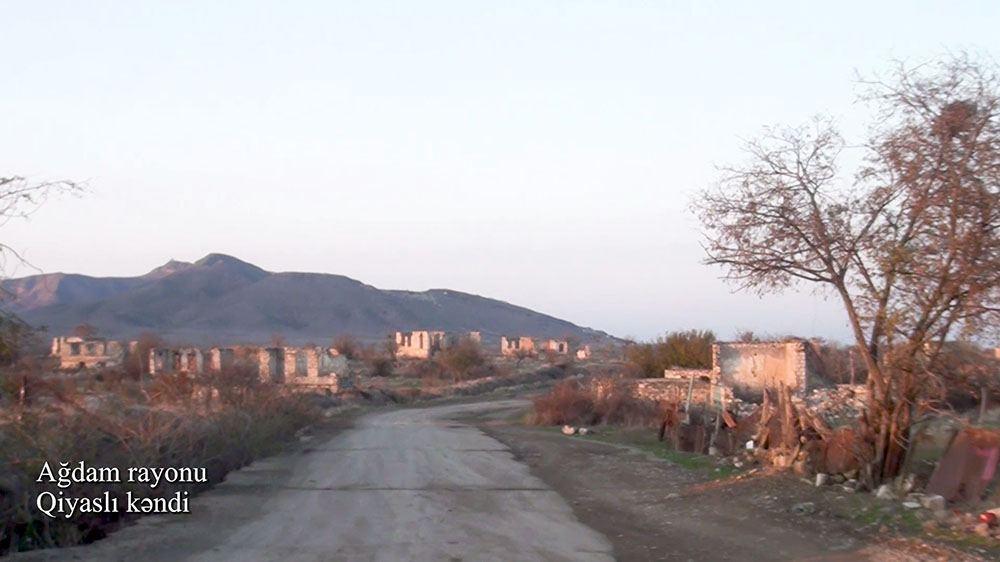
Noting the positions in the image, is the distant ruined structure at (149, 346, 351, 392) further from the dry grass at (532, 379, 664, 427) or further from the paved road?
the paved road

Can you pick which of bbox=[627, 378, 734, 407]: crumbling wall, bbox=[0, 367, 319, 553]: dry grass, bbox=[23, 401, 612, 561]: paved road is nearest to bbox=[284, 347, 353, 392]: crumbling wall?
bbox=[627, 378, 734, 407]: crumbling wall

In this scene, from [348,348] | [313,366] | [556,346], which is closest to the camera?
[313,366]

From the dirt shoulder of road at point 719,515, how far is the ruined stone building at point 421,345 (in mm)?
97230

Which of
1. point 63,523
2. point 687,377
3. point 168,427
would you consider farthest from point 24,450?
point 687,377

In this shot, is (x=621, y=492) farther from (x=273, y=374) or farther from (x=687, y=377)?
(x=273, y=374)

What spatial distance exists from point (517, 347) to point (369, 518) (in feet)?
396

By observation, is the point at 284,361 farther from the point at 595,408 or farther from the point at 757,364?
the point at 757,364

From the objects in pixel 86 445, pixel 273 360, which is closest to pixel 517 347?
pixel 273 360

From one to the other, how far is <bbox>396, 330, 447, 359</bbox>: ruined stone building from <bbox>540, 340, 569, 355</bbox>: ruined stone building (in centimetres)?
1395

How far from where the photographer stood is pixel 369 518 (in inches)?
680

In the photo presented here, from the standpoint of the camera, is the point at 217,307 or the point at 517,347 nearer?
the point at 517,347

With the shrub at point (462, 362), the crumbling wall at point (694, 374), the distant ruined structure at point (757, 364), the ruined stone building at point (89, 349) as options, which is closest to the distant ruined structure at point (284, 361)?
the ruined stone building at point (89, 349)

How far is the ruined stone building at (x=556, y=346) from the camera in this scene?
442ft

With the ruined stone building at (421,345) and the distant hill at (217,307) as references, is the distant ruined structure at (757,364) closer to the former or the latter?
the ruined stone building at (421,345)
